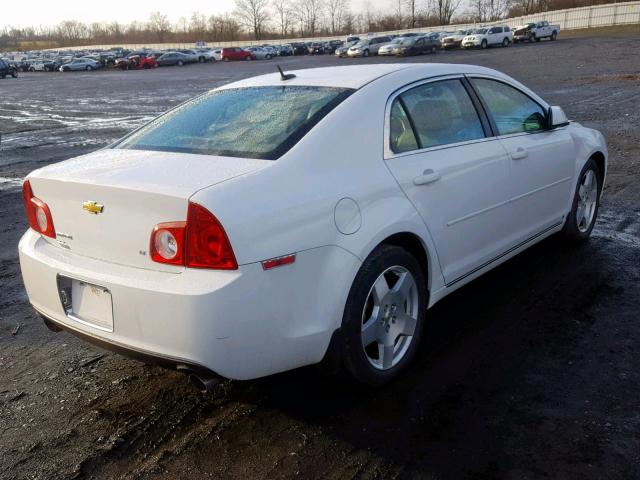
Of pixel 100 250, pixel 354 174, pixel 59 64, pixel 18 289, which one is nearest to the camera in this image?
pixel 100 250

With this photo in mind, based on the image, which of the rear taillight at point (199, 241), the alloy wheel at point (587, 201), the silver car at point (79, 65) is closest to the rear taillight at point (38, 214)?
the rear taillight at point (199, 241)

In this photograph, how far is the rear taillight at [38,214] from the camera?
129 inches

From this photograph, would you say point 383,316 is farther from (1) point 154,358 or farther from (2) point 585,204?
(2) point 585,204

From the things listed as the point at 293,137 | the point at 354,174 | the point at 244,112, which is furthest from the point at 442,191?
the point at 244,112

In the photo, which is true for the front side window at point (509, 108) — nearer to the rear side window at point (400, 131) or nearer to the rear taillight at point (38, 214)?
the rear side window at point (400, 131)

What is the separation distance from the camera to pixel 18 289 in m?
5.11

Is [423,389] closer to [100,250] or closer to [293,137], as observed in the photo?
[293,137]

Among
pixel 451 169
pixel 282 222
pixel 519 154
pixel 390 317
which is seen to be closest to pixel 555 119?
pixel 519 154

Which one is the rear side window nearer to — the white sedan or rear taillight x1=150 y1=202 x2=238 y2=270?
the white sedan

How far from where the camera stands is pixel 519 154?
4.38 m

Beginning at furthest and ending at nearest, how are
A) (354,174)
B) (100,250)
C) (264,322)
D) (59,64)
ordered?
1. (59,64)
2. (354,174)
3. (100,250)
4. (264,322)

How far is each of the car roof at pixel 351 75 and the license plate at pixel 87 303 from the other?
5.61 feet

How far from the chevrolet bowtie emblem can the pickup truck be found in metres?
57.3

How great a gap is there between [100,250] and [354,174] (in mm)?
1269
